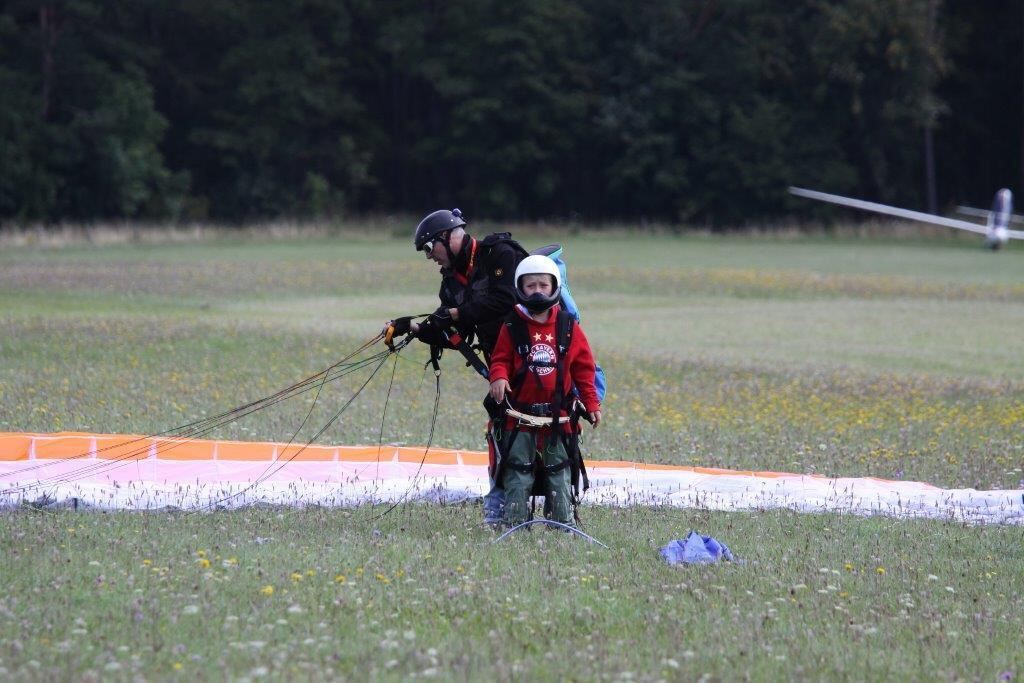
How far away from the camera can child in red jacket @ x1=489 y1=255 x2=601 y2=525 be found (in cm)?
864

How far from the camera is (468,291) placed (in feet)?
30.7

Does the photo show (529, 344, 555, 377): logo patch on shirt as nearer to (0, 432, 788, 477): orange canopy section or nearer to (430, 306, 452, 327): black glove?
(430, 306, 452, 327): black glove

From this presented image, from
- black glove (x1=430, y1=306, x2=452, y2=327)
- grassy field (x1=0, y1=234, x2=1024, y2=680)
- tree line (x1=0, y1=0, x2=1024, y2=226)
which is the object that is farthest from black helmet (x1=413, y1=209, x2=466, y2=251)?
tree line (x1=0, y1=0, x2=1024, y2=226)

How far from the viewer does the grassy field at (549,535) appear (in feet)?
20.3

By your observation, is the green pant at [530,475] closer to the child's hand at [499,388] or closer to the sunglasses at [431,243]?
the child's hand at [499,388]

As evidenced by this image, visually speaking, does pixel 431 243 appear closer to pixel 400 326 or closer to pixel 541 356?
pixel 400 326

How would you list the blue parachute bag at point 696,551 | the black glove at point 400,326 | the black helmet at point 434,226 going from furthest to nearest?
the black helmet at point 434,226
the black glove at point 400,326
the blue parachute bag at point 696,551

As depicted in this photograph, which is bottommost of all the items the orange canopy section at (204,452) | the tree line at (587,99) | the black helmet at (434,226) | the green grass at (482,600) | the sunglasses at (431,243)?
the orange canopy section at (204,452)

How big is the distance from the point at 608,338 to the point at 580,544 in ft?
51.8

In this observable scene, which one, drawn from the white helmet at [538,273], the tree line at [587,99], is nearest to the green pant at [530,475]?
the white helmet at [538,273]

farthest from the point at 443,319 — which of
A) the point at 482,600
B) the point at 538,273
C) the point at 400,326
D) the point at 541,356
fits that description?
the point at 482,600

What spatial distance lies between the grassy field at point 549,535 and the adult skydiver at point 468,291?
114 cm

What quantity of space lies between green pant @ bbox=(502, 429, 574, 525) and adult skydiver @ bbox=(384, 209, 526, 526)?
0.78 feet

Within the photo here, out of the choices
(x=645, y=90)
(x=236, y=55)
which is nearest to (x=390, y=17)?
(x=236, y=55)
